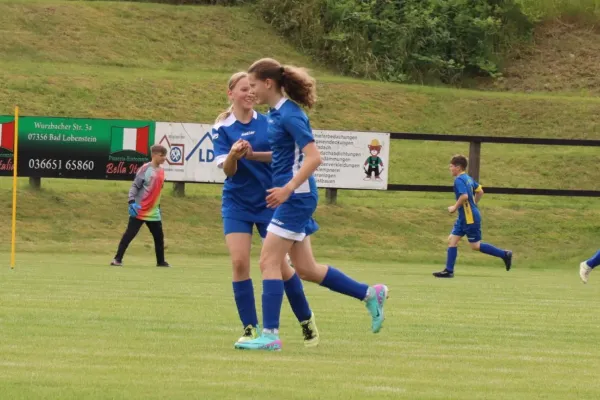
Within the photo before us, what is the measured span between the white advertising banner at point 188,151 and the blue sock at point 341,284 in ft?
55.2

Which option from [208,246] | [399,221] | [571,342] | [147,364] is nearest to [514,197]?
[399,221]

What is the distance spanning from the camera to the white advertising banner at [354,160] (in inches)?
1055

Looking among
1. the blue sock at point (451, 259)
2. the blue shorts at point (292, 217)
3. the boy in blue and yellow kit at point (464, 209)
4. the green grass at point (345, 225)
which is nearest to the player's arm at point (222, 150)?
the blue shorts at point (292, 217)

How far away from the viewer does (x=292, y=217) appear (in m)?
9.06

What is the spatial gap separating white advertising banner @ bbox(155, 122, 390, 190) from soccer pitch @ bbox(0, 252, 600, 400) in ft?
31.4

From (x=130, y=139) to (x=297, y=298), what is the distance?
16973 mm

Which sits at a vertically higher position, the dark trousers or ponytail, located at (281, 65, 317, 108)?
ponytail, located at (281, 65, 317, 108)

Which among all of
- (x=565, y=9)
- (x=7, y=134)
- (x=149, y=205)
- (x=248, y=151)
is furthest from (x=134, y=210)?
(x=565, y=9)

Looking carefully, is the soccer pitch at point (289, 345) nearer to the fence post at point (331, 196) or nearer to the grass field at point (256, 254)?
the grass field at point (256, 254)

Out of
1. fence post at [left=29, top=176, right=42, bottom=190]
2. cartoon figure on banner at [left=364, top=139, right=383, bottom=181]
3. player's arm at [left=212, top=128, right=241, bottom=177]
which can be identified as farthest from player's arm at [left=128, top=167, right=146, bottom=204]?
player's arm at [left=212, top=128, right=241, bottom=177]

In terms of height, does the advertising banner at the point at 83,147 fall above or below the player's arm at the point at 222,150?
below

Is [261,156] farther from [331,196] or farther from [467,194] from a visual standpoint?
[331,196]

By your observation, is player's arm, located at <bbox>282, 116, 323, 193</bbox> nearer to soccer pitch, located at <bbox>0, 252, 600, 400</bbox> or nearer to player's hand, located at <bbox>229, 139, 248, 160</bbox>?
player's hand, located at <bbox>229, 139, 248, 160</bbox>

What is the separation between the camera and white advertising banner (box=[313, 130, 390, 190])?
87.9ft
